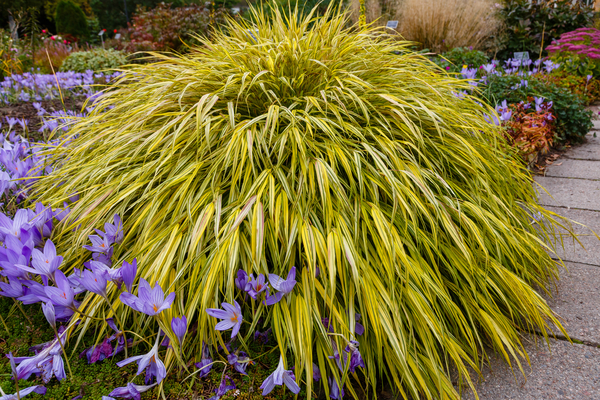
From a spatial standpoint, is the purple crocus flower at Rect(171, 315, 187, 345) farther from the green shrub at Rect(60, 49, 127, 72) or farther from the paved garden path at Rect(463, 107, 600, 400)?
the green shrub at Rect(60, 49, 127, 72)

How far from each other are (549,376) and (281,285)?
961 mm

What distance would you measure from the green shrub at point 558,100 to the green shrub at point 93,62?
17.2 feet

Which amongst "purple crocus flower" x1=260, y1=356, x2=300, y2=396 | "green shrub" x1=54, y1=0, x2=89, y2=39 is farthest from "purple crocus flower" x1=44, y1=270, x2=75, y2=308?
"green shrub" x1=54, y1=0, x2=89, y2=39

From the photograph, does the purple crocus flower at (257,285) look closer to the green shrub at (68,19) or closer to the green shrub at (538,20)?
the green shrub at (538,20)

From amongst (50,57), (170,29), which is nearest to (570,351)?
(170,29)

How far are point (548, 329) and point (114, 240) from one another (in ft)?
5.19

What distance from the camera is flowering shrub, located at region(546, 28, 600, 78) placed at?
5055 mm

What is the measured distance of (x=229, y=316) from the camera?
1.01 meters

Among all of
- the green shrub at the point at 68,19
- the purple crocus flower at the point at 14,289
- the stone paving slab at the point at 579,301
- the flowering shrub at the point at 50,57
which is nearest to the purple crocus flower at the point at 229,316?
the purple crocus flower at the point at 14,289

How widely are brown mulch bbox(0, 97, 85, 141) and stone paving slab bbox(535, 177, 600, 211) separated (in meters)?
3.45

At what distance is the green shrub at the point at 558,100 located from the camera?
11.5 ft

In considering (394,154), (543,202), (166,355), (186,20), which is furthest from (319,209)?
(186,20)

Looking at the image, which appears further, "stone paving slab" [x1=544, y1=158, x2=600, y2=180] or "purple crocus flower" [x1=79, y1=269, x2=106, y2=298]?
"stone paving slab" [x1=544, y1=158, x2=600, y2=180]

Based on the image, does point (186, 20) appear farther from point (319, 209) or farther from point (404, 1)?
point (319, 209)
